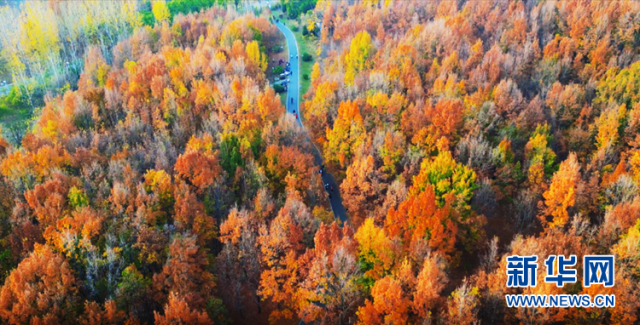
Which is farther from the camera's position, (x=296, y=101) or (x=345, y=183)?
(x=296, y=101)

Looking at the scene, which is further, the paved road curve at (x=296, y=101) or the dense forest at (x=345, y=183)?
the paved road curve at (x=296, y=101)

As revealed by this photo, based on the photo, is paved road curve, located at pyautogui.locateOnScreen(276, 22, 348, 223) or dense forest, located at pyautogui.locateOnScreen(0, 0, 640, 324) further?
paved road curve, located at pyautogui.locateOnScreen(276, 22, 348, 223)

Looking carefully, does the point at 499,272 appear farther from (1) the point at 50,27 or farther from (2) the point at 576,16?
(1) the point at 50,27

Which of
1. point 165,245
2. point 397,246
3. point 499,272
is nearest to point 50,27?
point 165,245

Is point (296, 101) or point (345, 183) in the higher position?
point (296, 101)
